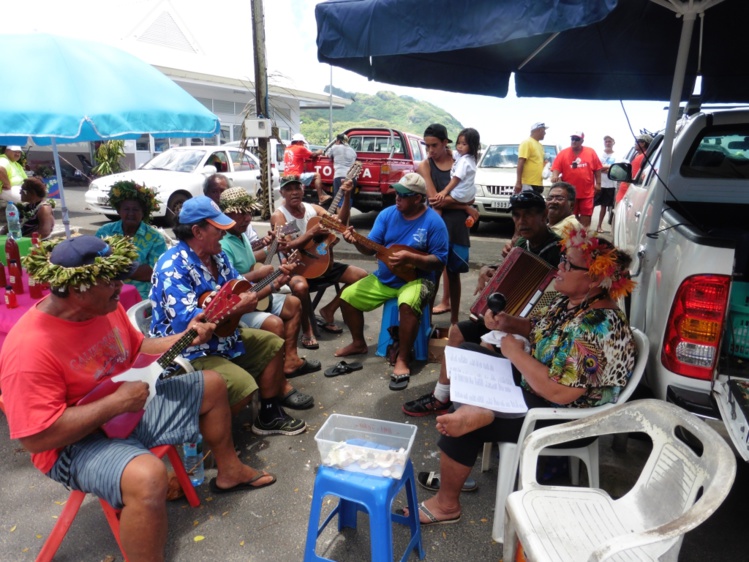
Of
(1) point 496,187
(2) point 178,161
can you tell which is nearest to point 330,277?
(1) point 496,187

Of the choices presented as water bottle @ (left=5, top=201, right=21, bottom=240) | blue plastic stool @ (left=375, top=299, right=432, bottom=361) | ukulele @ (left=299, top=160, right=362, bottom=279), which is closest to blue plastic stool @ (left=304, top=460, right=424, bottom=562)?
blue plastic stool @ (left=375, top=299, right=432, bottom=361)

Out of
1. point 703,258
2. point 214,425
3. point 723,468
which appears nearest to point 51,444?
point 214,425

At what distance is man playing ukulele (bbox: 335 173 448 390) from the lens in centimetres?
396

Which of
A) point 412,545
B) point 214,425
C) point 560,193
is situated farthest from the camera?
point 560,193

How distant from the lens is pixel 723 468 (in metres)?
1.48

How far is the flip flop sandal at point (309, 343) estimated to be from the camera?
4.56 metres

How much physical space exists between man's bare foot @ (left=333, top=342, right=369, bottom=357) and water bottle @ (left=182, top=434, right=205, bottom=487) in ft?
5.84

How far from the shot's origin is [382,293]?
416cm

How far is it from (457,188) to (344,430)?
334 cm

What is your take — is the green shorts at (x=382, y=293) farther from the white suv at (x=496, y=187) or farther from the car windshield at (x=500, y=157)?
the car windshield at (x=500, y=157)

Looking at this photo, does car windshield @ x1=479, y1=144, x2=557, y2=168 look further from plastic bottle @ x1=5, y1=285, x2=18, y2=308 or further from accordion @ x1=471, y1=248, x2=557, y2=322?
plastic bottle @ x1=5, y1=285, x2=18, y2=308

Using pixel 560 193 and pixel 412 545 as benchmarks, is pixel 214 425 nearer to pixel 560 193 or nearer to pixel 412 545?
pixel 412 545

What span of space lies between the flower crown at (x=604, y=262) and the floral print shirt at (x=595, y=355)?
0.11m

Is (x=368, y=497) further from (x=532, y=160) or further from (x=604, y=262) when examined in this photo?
(x=532, y=160)
